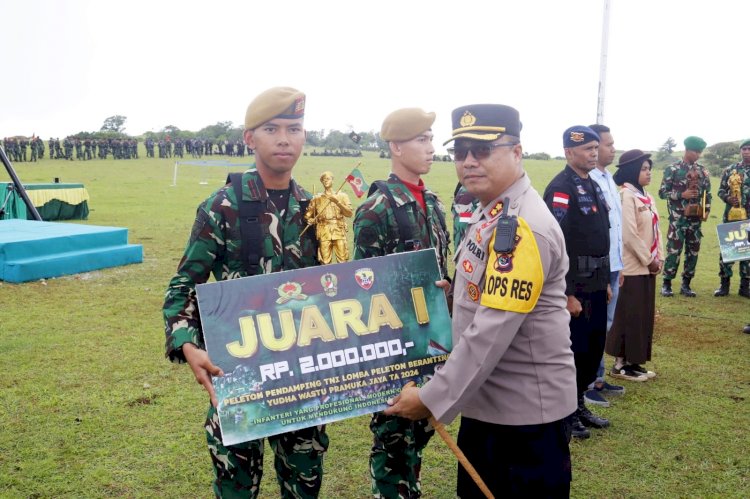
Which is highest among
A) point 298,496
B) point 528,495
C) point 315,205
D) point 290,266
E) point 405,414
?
point 315,205

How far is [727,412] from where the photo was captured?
498cm

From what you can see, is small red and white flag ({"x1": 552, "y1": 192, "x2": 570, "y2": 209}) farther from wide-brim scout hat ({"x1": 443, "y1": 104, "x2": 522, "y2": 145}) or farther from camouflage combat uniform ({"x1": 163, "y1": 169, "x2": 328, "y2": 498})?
camouflage combat uniform ({"x1": 163, "y1": 169, "x2": 328, "y2": 498})

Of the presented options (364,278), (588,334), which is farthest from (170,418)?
(588,334)

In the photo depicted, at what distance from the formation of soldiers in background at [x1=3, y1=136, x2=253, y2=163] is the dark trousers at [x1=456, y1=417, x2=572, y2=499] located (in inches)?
1785

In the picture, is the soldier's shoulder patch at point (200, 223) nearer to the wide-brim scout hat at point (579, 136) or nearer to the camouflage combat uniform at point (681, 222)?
the wide-brim scout hat at point (579, 136)

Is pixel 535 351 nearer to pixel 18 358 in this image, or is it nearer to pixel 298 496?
pixel 298 496

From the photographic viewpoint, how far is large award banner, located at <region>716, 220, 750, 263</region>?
8148 millimetres

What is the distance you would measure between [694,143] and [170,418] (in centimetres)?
814

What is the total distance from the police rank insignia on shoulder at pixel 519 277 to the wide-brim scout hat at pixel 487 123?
385 mm

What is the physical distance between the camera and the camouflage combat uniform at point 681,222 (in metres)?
9.27

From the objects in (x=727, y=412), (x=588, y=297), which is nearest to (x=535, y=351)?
(x=588, y=297)

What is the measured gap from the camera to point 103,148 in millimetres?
54688

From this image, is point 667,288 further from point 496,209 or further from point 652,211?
point 496,209

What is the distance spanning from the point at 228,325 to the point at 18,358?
4.77 m
